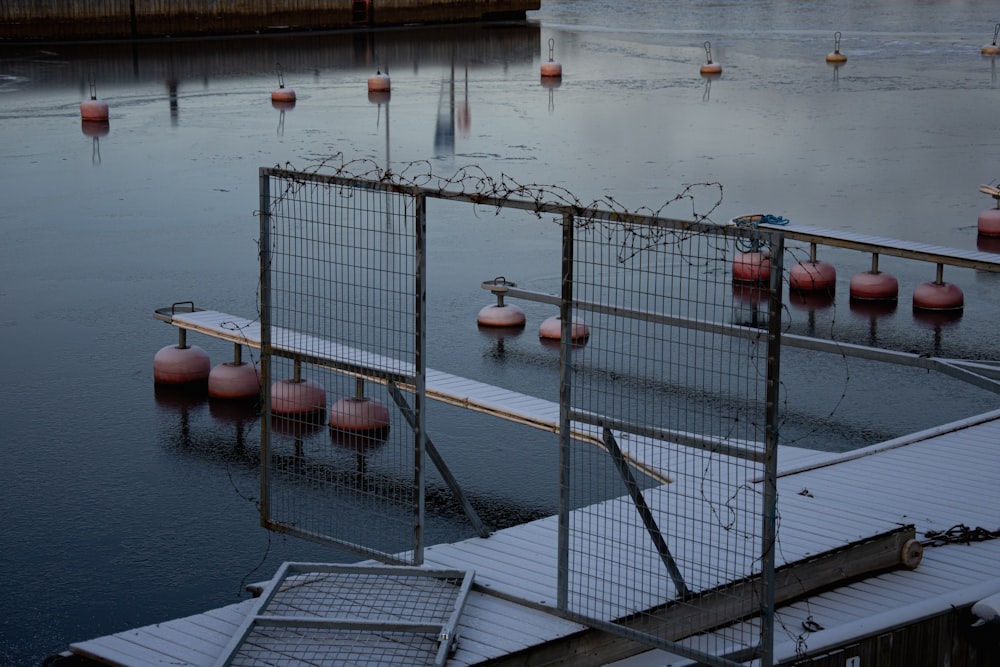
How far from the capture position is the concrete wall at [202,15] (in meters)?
43.4

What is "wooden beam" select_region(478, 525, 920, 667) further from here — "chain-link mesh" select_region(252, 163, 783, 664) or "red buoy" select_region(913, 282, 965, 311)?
"red buoy" select_region(913, 282, 965, 311)

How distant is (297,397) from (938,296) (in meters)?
7.42

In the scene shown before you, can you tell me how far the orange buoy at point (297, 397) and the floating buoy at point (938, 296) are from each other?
276 inches

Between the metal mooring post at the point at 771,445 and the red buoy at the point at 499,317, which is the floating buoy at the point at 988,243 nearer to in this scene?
the red buoy at the point at 499,317

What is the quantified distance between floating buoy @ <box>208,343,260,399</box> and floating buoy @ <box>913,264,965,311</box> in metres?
7.26

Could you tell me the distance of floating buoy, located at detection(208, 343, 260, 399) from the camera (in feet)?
42.1

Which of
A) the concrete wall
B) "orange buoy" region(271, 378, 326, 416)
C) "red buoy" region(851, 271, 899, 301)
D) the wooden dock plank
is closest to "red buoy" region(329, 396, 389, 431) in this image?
"orange buoy" region(271, 378, 326, 416)

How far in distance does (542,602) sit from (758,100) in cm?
2591

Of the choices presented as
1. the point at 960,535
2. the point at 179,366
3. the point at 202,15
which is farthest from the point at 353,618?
the point at 202,15

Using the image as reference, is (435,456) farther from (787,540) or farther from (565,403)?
(787,540)

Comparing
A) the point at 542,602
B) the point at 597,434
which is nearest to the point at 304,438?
the point at 597,434

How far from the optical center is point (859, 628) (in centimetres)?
760

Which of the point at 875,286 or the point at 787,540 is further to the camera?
the point at 875,286

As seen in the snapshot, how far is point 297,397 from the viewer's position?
11906mm
